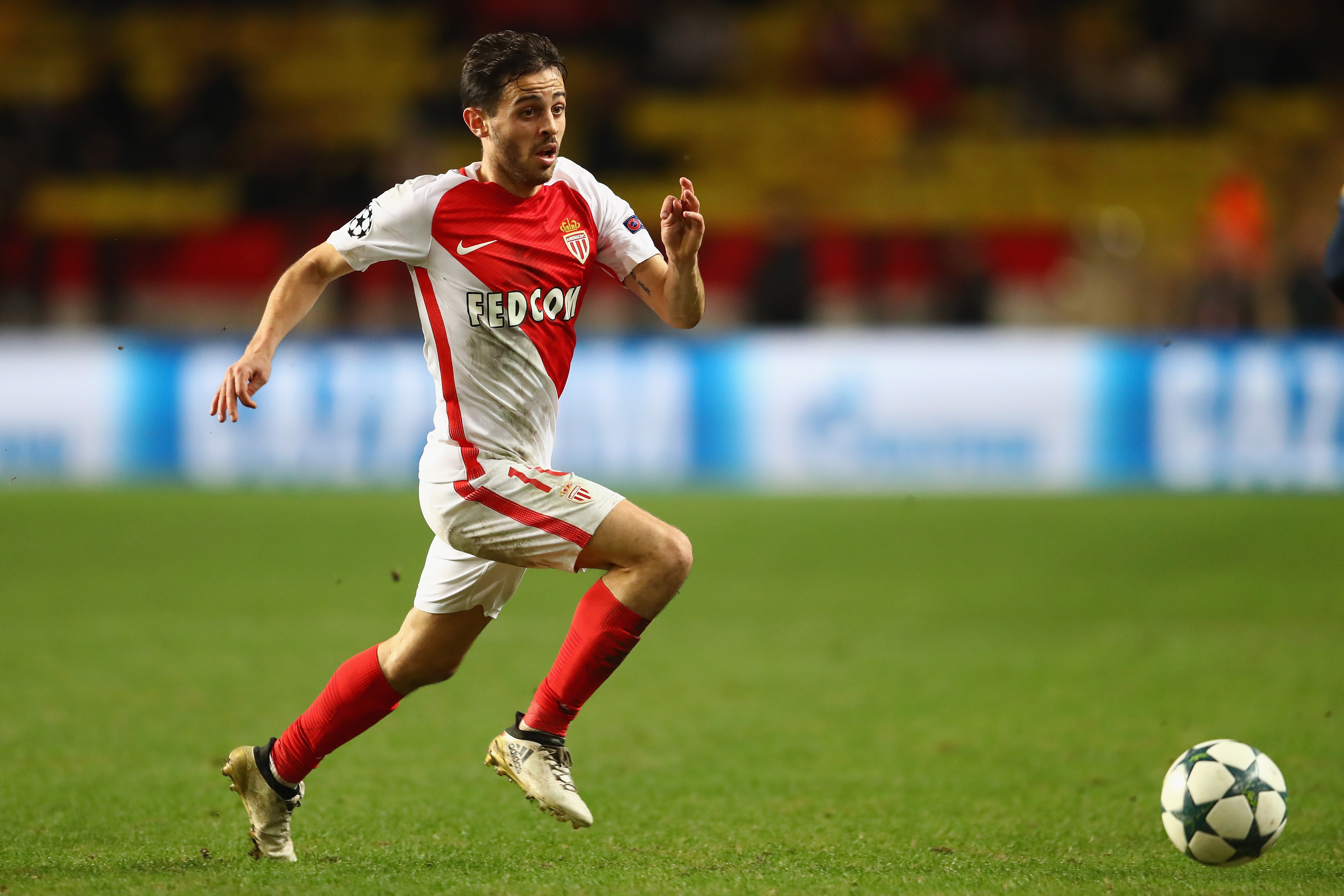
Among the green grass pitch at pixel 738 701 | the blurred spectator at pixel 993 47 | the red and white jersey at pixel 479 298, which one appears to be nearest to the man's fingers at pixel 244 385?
the red and white jersey at pixel 479 298

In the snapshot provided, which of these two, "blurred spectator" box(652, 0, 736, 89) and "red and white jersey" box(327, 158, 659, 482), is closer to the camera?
"red and white jersey" box(327, 158, 659, 482)

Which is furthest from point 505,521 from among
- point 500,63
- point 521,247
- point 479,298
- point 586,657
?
point 500,63

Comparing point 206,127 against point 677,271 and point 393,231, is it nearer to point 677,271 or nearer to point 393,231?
point 393,231

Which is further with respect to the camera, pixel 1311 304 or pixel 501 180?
pixel 1311 304

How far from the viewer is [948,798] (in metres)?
5.14

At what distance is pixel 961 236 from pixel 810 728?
29.6ft

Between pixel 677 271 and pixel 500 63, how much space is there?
2.36ft

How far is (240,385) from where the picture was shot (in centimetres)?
393

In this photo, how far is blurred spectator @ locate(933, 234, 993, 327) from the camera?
13.8 m

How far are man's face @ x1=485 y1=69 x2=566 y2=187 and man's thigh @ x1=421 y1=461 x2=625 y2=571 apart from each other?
2.62ft

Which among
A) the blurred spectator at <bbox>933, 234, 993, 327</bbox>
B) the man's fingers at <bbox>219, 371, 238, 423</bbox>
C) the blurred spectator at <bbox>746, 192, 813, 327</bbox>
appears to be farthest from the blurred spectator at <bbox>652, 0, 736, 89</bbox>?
the man's fingers at <bbox>219, 371, 238, 423</bbox>

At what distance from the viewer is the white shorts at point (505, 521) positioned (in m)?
4.09

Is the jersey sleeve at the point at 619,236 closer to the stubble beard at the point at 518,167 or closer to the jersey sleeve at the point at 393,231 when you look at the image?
the stubble beard at the point at 518,167

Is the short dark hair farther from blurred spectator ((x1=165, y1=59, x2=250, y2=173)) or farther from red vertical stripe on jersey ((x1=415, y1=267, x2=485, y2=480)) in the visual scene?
blurred spectator ((x1=165, y1=59, x2=250, y2=173))
